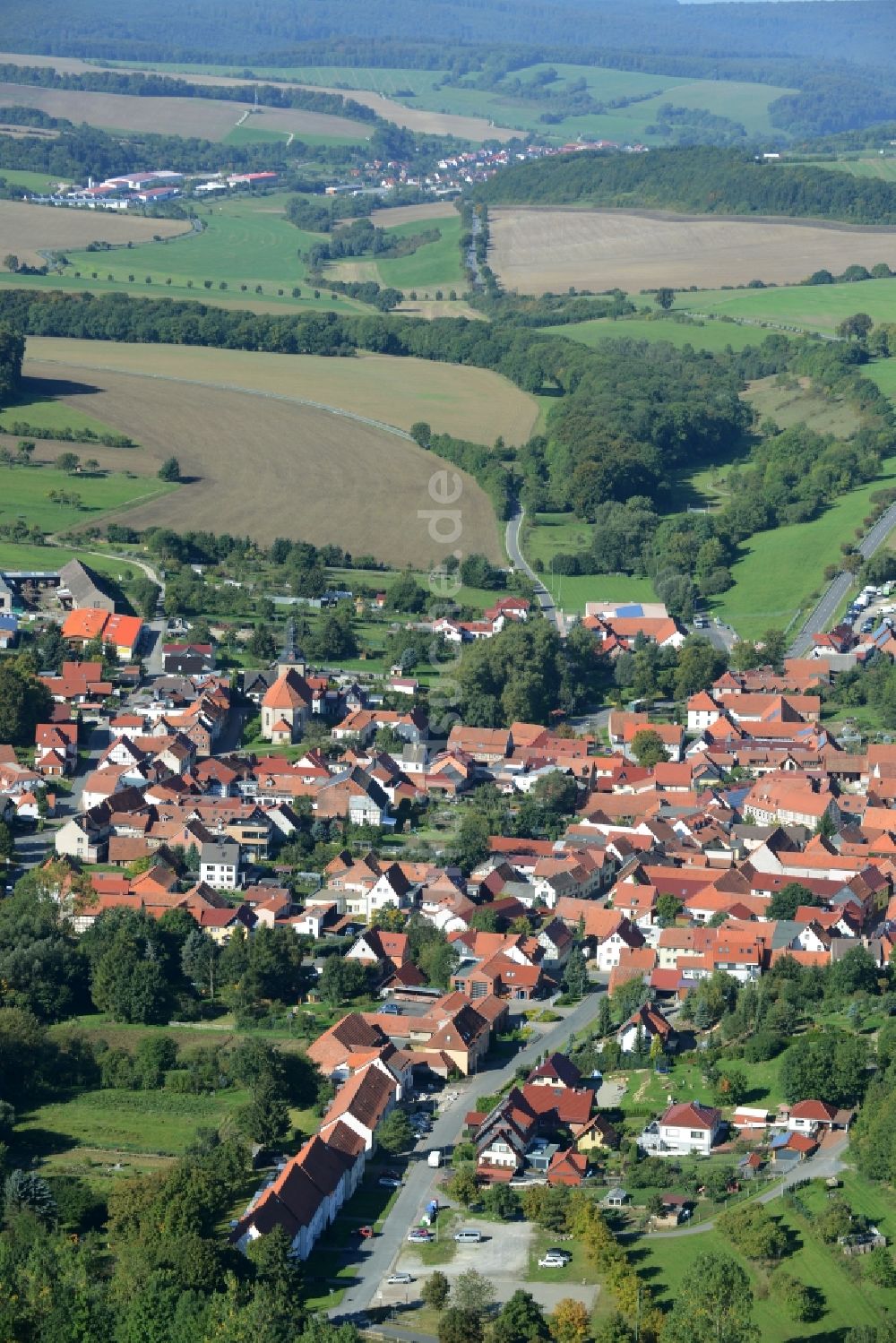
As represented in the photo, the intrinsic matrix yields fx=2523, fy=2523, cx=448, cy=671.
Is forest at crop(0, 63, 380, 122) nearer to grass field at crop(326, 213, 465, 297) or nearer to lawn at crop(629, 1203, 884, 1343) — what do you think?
grass field at crop(326, 213, 465, 297)

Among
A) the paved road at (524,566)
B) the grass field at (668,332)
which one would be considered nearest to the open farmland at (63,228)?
the grass field at (668,332)

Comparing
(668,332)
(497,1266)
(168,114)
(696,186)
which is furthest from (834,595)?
(168,114)

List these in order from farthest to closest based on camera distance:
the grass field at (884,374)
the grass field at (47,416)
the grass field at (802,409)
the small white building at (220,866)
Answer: the grass field at (884,374), the grass field at (802,409), the grass field at (47,416), the small white building at (220,866)

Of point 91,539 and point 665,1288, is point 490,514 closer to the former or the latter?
point 91,539

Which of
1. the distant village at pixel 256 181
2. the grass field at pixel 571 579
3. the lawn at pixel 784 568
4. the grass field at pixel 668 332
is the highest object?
the lawn at pixel 784 568

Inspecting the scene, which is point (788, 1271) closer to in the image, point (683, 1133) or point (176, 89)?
point (683, 1133)

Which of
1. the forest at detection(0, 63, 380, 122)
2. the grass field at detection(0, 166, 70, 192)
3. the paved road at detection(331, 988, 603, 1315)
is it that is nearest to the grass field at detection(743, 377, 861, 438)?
the paved road at detection(331, 988, 603, 1315)

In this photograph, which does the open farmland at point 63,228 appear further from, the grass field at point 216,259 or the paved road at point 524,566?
the paved road at point 524,566
